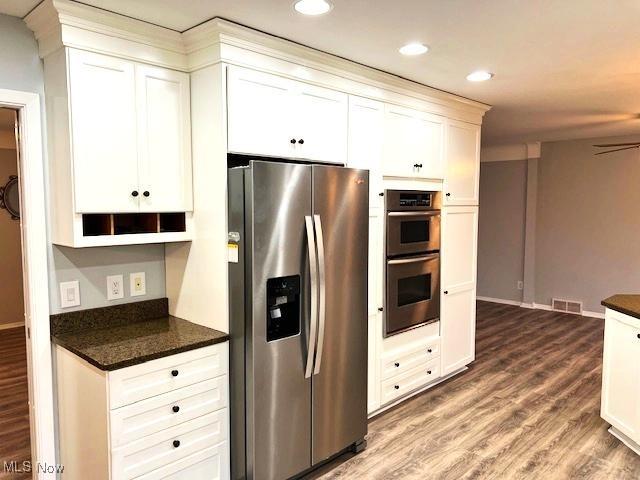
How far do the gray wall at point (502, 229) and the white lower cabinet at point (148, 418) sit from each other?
19.3 feet

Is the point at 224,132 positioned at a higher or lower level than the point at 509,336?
higher

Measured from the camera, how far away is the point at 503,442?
3.04 meters

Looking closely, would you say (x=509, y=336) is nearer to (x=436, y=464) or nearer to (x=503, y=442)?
(x=503, y=442)

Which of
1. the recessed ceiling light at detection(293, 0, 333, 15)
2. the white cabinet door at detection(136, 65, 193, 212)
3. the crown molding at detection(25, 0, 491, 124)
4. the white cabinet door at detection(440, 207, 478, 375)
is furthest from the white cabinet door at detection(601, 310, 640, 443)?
the white cabinet door at detection(136, 65, 193, 212)

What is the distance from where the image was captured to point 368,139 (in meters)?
3.09

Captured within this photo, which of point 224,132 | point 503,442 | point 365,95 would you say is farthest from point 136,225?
point 503,442

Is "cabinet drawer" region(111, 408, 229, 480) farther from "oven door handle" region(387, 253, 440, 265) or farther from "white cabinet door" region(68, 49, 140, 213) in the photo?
"oven door handle" region(387, 253, 440, 265)

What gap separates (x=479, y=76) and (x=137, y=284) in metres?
2.56

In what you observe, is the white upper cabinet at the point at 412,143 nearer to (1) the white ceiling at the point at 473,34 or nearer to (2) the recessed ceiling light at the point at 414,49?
(1) the white ceiling at the point at 473,34

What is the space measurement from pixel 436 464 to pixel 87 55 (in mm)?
2840

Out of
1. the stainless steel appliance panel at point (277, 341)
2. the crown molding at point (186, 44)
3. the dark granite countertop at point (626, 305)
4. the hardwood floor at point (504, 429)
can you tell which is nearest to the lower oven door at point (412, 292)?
the hardwood floor at point (504, 429)

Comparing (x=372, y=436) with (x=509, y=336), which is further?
(x=509, y=336)

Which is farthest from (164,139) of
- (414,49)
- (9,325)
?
(9,325)

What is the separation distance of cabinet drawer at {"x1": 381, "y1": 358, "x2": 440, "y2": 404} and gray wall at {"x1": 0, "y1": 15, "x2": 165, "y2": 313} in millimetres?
1727
